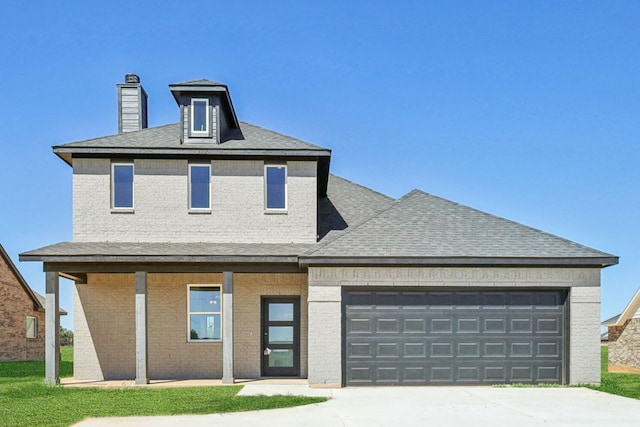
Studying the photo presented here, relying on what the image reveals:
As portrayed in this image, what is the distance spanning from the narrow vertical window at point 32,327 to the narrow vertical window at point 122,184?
1762 centimetres

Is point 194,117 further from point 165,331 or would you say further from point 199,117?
point 165,331

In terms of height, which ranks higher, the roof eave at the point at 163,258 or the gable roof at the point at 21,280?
the roof eave at the point at 163,258

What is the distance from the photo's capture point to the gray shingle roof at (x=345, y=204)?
62.1 ft

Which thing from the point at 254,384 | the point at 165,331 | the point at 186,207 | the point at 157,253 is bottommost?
the point at 254,384

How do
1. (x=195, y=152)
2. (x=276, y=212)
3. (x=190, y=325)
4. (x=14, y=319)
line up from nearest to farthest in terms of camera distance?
(x=195, y=152), (x=276, y=212), (x=190, y=325), (x=14, y=319)

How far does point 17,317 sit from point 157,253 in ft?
60.9

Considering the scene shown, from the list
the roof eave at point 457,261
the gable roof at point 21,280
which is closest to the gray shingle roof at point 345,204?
the roof eave at point 457,261

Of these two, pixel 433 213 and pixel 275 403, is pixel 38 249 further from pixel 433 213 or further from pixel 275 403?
pixel 433 213

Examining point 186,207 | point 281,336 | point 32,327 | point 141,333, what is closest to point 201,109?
point 186,207

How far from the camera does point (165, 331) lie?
16938 millimetres

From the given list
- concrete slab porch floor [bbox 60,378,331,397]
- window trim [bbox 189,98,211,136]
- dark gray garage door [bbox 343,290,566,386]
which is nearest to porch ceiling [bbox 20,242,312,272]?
dark gray garage door [bbox 343,290,566,386]

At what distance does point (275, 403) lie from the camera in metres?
12.1

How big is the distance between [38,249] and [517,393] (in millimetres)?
12270

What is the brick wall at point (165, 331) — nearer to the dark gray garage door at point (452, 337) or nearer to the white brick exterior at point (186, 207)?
the white brick exterior at point (186, 207)
